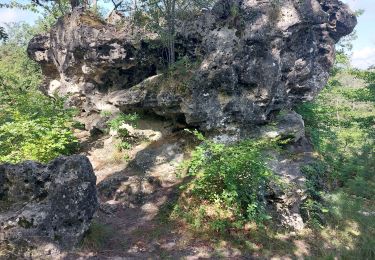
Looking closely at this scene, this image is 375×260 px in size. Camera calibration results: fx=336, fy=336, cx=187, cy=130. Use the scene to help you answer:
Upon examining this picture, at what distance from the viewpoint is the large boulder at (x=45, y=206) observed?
6.89 m

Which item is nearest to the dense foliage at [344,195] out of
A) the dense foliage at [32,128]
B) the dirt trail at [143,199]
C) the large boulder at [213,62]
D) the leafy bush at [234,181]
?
the leafy bush at [234,181]

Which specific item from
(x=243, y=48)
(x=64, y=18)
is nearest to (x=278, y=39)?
(x=243, y=48)

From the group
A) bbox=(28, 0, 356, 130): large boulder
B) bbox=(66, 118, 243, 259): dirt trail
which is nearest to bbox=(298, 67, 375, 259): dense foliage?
bbox=(28, 0, 356, 130): large boulder

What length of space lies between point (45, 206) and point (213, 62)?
7.36 meters

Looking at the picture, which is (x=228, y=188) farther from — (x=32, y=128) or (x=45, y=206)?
(x=32, y=128)

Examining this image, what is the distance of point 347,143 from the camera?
1800cm

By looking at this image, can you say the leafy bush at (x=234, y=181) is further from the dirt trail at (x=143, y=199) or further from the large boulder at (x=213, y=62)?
the large boulder at (x=213, y=62)

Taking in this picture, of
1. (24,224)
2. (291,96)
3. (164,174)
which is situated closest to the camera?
(24,224)

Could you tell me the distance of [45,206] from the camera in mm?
7223

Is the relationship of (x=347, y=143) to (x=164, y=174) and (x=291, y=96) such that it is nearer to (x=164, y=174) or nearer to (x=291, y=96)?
(x=291, y=96)

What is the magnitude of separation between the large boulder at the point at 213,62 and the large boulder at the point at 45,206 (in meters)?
5.40

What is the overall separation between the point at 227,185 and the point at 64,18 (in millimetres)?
12186

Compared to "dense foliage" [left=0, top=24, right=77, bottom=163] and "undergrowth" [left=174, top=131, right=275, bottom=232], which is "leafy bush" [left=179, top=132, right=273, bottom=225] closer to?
"undergrowth" [left=174, top=131, right=275, bottom=232]

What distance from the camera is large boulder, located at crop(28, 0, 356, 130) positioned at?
1189 centimetres
